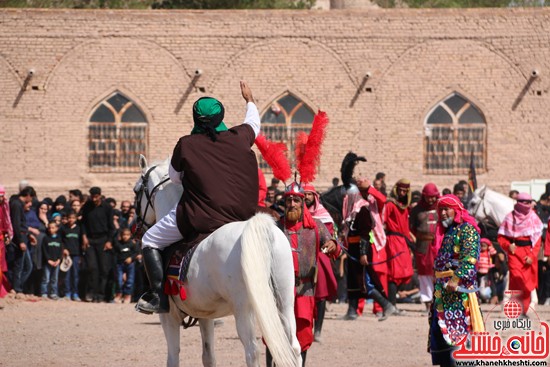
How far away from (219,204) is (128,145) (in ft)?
62.7

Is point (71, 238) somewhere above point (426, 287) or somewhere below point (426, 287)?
above

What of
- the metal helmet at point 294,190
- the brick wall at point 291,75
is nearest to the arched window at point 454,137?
the brick wall at point 291,75

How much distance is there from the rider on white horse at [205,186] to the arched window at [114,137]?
1870 centimetres

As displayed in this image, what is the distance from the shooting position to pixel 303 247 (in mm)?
10242

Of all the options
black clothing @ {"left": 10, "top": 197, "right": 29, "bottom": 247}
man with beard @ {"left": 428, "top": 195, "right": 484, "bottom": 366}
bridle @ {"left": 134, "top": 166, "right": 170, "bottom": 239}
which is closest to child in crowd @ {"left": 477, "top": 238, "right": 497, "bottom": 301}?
black clothing @ {"left": 10, "top": 197, "right": 29, "bottom": 247}

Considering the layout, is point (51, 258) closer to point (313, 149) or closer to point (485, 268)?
point (485, 268)

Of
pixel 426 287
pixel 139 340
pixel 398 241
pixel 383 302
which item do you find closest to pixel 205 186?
pixel 139 340

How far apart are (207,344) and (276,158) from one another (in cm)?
169

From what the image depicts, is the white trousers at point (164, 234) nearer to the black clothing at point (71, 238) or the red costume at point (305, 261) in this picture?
the red costume at point (305, 261)

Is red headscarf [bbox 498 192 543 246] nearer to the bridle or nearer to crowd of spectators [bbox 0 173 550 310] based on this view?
crowd of spectators [bbox 0 173 550 310]

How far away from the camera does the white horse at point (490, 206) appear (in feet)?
63.9

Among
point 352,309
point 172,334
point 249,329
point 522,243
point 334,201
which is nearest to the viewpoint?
point 249,329

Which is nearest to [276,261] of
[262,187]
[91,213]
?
[262,187]

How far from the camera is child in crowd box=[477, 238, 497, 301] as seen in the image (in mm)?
18375
